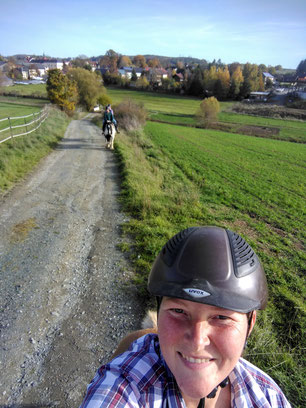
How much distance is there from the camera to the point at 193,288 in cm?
144

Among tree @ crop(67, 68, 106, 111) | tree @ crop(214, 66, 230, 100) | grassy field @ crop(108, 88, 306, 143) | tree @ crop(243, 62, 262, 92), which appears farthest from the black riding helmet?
tree @ crop(243, 62, 262, 92)

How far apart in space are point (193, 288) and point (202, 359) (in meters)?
0.35

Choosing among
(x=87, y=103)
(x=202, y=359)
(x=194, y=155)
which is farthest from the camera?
(x=87, y=103)

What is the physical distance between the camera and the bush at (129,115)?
2489 cm

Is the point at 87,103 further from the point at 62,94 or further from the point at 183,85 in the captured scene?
the point at 183,85

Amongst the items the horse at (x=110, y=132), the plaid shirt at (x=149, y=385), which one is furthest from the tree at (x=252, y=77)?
the plaid shirt at (x=149, y=385)

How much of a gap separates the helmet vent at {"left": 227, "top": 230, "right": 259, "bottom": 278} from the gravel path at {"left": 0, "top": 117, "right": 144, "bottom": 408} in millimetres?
2257

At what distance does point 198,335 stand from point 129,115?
92.2 feet

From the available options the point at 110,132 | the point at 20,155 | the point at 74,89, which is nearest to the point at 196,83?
the point at 74,89

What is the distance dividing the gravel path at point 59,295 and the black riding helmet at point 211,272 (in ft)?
6.68

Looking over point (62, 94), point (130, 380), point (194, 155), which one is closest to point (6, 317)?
point (130, 380)

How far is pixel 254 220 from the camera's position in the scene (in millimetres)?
9336

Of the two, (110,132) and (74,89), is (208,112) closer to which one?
(74,89)

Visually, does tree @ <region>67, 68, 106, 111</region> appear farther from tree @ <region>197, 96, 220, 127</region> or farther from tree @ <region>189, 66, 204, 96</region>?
tree @ <region>189, 66, 204, 96</region>
